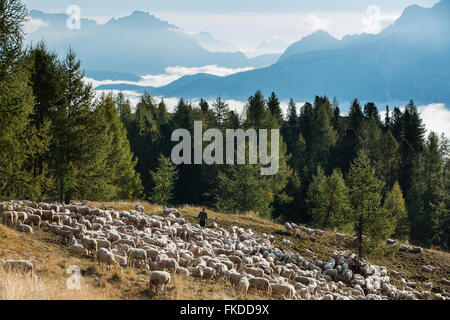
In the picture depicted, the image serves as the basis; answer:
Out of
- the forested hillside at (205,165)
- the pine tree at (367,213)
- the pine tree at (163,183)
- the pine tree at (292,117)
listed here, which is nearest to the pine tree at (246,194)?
the forested hillside at (205,165)

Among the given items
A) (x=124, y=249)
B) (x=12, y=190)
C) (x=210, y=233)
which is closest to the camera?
(x=124, y=249)

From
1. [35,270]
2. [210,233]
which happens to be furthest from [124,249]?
[210,233]

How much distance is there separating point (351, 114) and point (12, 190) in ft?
264

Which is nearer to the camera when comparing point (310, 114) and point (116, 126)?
point (116, 126)

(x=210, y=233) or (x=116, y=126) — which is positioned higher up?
(x=116, y=126)

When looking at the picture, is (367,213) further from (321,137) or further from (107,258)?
(321,137)

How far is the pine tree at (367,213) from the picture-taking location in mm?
25656

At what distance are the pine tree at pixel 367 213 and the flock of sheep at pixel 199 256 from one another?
166cm

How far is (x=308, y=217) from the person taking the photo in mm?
54906

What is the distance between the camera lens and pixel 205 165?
60.2 m

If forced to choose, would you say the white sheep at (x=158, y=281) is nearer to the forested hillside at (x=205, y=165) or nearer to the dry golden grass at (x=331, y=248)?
the forested hillside at (x=205, y=165)
